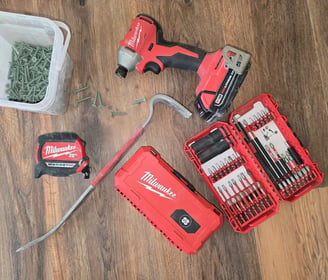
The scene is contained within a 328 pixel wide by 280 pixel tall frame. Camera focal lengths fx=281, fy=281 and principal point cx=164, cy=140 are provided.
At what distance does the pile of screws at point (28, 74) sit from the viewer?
1049 millimetres

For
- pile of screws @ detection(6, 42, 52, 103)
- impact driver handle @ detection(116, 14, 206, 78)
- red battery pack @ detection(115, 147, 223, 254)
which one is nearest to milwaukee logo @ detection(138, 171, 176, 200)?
red battery pack @ detection(115, 147, 223, 254)

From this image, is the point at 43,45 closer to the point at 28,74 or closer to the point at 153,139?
the point at 28,74

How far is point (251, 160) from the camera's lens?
3.35ft

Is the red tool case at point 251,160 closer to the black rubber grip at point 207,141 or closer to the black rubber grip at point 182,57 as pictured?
the black rubber grip at point 207,141

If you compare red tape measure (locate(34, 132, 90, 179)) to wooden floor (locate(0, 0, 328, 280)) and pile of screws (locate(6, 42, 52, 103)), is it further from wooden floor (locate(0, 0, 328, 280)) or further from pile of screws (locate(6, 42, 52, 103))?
pile of screws (locate(6, 42, 52, 103))

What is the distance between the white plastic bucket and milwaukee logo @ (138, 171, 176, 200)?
16.2 inches

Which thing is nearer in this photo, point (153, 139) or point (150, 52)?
point (150, 52)

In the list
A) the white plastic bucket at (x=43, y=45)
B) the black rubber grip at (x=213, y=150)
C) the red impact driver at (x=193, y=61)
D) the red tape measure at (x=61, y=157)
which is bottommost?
the red tape measure at (x=61, y=157)

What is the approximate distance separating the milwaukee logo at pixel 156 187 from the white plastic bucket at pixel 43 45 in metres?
0.41

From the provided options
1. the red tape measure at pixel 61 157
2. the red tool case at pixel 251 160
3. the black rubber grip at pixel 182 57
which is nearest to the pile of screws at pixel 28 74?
the red tape measure at pixel 61 157

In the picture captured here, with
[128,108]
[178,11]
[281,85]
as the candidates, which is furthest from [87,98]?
[281,85]

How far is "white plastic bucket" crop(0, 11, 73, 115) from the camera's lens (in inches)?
36.2

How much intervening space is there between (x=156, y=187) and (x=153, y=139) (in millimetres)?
202

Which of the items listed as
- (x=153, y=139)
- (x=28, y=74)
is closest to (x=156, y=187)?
(x=153, y=139)
